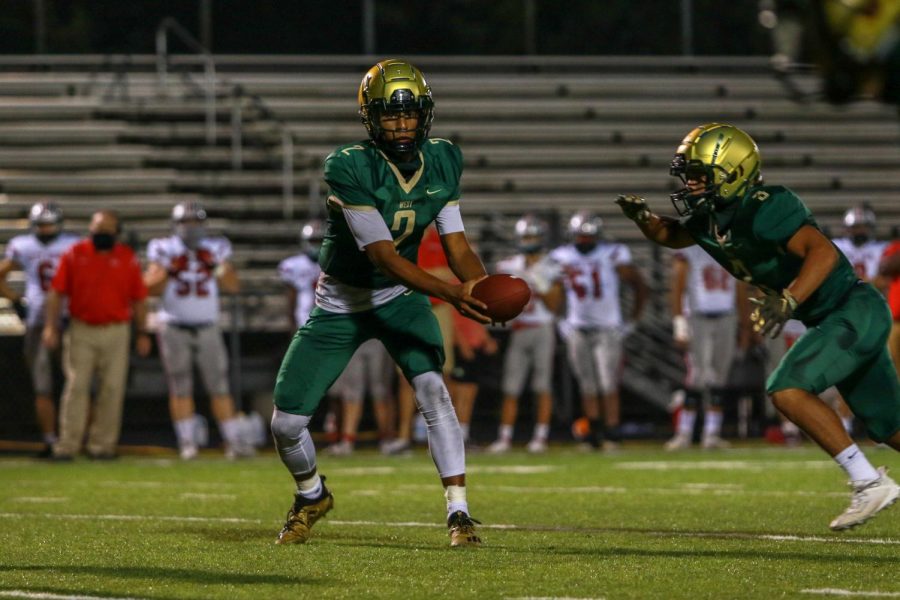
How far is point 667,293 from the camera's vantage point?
50.9 ft

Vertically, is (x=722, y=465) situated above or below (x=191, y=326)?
below

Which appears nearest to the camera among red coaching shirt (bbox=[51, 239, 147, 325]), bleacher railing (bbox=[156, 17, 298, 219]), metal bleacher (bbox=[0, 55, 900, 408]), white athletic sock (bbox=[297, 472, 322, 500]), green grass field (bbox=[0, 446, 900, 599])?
green grass field (bbox=[0, 446, 900, 599])

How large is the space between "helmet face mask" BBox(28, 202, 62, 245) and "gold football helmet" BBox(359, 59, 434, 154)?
6859 mm

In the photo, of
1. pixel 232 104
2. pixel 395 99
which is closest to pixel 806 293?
pixel 395 99

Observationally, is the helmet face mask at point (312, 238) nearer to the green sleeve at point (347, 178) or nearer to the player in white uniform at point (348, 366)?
the player in white uniform at point (348, 366)

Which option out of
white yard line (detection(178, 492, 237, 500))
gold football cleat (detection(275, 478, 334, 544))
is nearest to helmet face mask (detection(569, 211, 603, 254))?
white yard line (detection(178, 492, 237, 500))

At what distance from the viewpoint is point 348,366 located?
38.9 feet

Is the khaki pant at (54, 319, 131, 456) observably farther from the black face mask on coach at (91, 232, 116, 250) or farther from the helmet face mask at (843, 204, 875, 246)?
the helmet face mask at (843, 204, 875, 246)

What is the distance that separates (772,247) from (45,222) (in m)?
7.61

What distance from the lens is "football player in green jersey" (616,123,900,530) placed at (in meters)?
5.55

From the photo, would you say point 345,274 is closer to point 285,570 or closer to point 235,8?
point 285,570

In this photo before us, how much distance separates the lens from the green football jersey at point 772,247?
5.63 metres

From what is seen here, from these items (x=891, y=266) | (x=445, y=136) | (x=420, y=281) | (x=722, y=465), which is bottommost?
(x=722, y=465)

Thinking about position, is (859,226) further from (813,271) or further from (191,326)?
(813,271)
